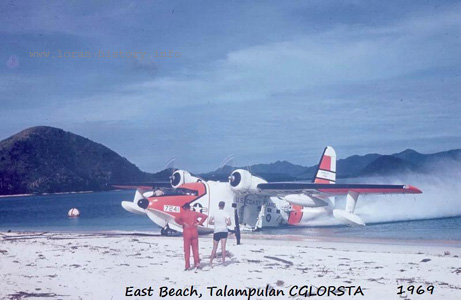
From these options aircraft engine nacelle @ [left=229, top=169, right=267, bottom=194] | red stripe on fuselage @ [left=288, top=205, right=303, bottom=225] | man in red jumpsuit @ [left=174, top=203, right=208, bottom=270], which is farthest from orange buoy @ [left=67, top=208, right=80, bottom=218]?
man in red jumpsuit @ [left=174, top=203, right=208, bottom=270]

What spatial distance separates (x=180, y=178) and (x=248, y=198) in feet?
11.6

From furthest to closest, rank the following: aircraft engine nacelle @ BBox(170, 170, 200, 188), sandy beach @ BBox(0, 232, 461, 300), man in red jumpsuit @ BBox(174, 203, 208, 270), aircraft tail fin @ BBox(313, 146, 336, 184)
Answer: aircraft tail fin @ BBox(313, 146, 336, 184), aircraft engine nacelle @ BBox(170, 170, 200, 188), man in red jumpsuit @ BBox(174, 203, 208, 270), sandy beach @ BBox(0, 232, 461, 300)

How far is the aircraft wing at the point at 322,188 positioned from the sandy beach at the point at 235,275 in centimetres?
513

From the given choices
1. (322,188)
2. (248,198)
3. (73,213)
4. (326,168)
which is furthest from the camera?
(73,213)

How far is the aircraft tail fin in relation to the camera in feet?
97.2

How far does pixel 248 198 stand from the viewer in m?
23.8

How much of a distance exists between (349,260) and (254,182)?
32.2 feet

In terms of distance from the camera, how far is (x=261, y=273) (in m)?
11.3

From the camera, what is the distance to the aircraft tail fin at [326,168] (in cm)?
2962

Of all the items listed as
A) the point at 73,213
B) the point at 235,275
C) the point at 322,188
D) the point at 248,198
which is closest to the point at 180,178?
the point at 248,198

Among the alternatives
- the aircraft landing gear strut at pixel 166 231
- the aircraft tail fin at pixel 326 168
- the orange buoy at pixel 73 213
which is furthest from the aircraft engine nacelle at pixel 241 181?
the orange buoy at pixel 73 213

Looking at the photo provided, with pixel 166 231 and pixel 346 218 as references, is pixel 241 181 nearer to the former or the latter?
pixel 166 231

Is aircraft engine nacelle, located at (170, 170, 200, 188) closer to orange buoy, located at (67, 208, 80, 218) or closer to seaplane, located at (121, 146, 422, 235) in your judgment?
seaplane, located at (121, 146, 422, 235)

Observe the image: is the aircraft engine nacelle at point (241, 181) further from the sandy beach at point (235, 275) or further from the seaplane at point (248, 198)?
the sandy beach at point (235, 275)
